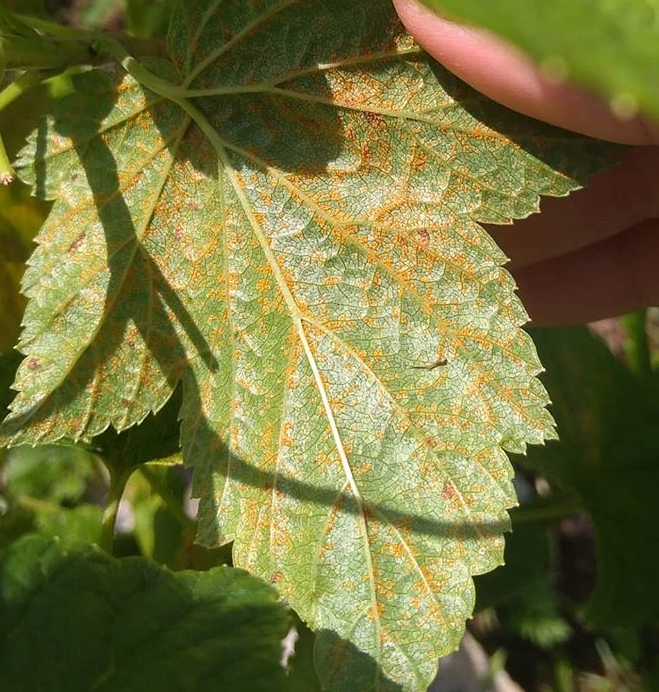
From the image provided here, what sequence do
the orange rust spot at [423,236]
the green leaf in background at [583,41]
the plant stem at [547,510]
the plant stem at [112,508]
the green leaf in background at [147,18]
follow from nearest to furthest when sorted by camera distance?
the green leaf in background at [583,41] → the orange rust spot at [423,236] → the plant stem at [112,508] → the green leaf in background at [147,18] → the plant stem at [547,510]

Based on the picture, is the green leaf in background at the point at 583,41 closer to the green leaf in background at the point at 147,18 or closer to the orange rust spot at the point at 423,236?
the orange rust spot at the point at 423,236

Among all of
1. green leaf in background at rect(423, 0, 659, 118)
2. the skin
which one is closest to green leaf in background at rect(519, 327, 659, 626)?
the skin

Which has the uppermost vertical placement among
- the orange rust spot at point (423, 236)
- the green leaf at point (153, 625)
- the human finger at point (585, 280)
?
the human finger at point (585, 280)

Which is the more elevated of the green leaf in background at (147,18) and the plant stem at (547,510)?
the green leaf in background at (147,18)

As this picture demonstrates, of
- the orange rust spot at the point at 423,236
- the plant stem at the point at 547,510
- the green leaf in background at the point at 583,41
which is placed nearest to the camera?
the green leaf in background at the point at 583,41

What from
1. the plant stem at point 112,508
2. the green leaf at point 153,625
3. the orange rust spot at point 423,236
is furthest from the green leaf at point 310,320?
the plant stem at point 112,508

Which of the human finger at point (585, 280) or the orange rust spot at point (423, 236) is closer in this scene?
the orange rust spot at point (423, 236)

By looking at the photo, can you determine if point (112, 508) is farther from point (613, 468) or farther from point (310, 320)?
point (613, 468)
